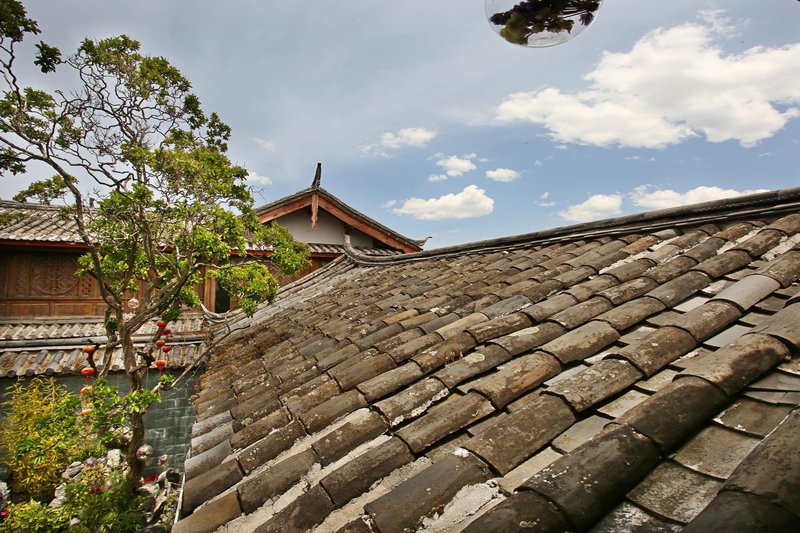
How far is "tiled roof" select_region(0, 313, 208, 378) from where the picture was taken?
362 inches

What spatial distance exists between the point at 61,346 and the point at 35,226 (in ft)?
17.0

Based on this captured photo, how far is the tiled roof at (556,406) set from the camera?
1463 millimetres

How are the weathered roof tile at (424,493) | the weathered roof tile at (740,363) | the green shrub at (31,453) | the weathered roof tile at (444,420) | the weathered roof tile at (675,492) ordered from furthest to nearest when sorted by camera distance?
the green shrub at (31,453) → the weathered roof tile at (444,420) → the weathered roof tile at (740,363) → the weathered roof tile at (424,493) → the weathered roof tile at (675,492)

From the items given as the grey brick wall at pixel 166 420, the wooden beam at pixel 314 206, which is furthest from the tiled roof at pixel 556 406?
the wooden beam at pixel 314 206

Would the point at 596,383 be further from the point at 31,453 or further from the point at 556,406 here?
the point at 31,453

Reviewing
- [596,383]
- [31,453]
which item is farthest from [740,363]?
[31,453]

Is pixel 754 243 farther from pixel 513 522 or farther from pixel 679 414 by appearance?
pixel 513 522

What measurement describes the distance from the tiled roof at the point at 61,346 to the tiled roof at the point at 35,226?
7.56 ft

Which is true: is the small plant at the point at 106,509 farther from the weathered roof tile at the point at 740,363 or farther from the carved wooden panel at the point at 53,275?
the weathered roof tile at the point at 740,363

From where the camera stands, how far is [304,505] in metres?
2.03

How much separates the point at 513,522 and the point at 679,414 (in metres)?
0.84

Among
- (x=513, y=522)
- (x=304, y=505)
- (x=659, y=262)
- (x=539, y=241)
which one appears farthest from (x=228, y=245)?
(x=513, y=522)

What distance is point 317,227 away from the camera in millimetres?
16656

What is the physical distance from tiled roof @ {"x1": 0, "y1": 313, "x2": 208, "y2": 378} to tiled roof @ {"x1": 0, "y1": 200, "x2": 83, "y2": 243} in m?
2.30
